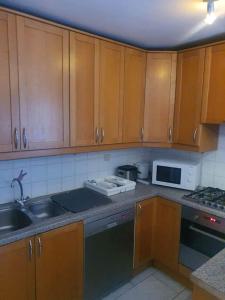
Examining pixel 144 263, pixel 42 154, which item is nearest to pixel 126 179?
pixel 144 263

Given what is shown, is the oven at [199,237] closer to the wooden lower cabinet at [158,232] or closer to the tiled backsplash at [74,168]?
the wooden lower cabinet at [158,232]

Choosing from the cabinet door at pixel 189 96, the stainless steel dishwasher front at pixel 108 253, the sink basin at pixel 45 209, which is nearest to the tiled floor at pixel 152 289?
the stainless steel dishwasher front at pixel 108 253

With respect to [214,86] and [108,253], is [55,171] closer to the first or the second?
[108,253]

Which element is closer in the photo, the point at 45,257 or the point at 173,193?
the point at 45,257

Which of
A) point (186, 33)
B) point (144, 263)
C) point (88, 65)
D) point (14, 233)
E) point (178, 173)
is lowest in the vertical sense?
point (144, 263)

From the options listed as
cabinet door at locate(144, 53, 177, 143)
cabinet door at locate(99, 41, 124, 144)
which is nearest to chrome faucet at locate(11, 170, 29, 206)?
cabinet door at locate(99, 41, 124, 144)

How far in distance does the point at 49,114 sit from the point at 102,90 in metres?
0.56

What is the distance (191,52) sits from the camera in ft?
7.23

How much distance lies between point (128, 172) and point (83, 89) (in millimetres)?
1104

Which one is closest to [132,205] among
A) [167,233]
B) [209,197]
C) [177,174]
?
[167,233]

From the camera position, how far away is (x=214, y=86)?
2068mm

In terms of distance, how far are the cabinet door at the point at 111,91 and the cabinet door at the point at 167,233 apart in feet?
2.75

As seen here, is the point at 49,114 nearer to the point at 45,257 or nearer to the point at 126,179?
the point at 45,257

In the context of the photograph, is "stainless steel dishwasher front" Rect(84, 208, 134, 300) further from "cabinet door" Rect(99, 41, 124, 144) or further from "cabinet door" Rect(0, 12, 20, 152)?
"cabinet door" Rect(0, 12, 20, 152)
